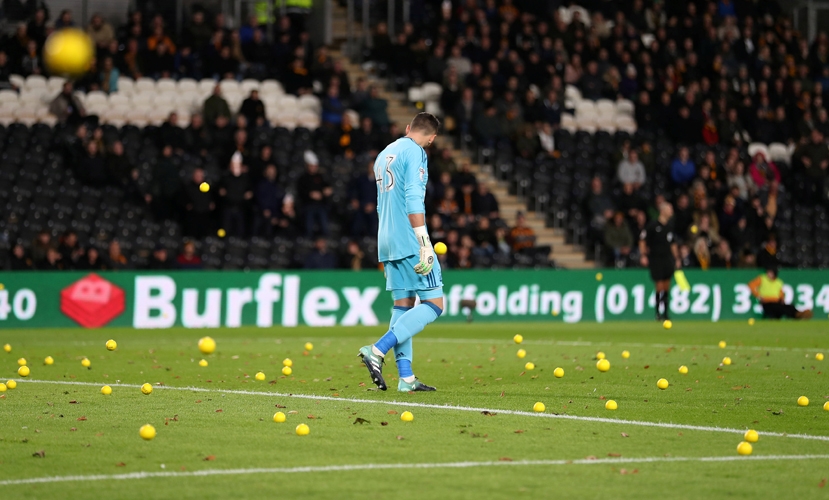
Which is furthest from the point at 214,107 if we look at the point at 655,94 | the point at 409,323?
the point at 409,323

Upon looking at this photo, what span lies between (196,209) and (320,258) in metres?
2.55

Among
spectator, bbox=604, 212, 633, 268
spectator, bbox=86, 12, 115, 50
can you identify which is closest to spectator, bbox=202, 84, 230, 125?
spectator, bbox=86, 12, 115, 50

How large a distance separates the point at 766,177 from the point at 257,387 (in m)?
22.4

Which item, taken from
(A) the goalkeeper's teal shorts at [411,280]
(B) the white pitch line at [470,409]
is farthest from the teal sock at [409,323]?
(B) the white pitch line at [470,409]

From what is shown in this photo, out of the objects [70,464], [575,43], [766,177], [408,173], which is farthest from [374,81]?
[70,464]

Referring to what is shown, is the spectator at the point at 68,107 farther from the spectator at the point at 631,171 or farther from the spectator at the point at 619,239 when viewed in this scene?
the spectator at the point at 631,171

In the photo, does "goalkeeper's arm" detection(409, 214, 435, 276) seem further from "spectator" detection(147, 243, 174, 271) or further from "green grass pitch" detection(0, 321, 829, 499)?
"spectator" detection(147, 243, 174, 271)

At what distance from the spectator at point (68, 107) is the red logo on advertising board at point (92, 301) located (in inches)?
177

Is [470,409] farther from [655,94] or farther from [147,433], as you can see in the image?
[655,94]

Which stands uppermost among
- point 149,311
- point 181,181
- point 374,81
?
point 374,81

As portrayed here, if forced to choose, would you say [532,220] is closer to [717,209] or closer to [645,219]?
[645,219]

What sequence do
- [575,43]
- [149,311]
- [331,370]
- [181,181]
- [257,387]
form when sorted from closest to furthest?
[257,387], [331,370], [149,311], [181,181], [575,43]

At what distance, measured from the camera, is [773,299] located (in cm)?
2564

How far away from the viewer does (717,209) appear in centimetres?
2873
